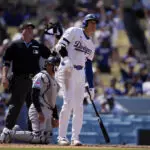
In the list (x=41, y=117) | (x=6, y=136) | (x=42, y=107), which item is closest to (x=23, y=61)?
(x=42, y=107)

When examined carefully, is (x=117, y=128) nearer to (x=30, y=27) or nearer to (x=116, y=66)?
(x=30, y=27)

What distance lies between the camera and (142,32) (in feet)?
74.3

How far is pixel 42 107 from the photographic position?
36.9ft

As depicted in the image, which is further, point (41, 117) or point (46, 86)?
point (46, 86)

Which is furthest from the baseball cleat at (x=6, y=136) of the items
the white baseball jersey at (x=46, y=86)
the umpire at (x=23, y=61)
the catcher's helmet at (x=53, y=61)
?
A: the catcher's helmet at (x=53, y=61)

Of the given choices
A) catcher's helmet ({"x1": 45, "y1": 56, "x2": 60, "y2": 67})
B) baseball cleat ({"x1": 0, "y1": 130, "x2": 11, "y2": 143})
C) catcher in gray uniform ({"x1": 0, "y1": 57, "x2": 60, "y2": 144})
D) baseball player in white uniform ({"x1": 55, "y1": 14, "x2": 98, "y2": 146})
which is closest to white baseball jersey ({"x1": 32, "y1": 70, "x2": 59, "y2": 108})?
catcher in gray uniform ({"x1": 0, "y1": 57, "x2": 60, "y2": 144})

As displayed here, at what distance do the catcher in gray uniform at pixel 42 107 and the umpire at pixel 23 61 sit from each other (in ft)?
1.14

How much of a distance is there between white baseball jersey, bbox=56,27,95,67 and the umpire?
0.86 m

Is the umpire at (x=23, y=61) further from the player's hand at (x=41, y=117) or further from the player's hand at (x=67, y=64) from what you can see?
the player's hand at (x=67, y=64)

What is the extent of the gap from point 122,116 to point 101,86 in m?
3.41

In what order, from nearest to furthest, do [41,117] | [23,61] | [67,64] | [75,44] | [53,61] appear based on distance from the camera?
1. [67,64]
2. [75,44]
3. [41,117]
4. [53,61]
5. [23,61]

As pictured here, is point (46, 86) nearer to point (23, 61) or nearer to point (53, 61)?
point (53, 61)

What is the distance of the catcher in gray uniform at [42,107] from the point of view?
437 inches

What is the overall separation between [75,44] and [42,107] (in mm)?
1081
